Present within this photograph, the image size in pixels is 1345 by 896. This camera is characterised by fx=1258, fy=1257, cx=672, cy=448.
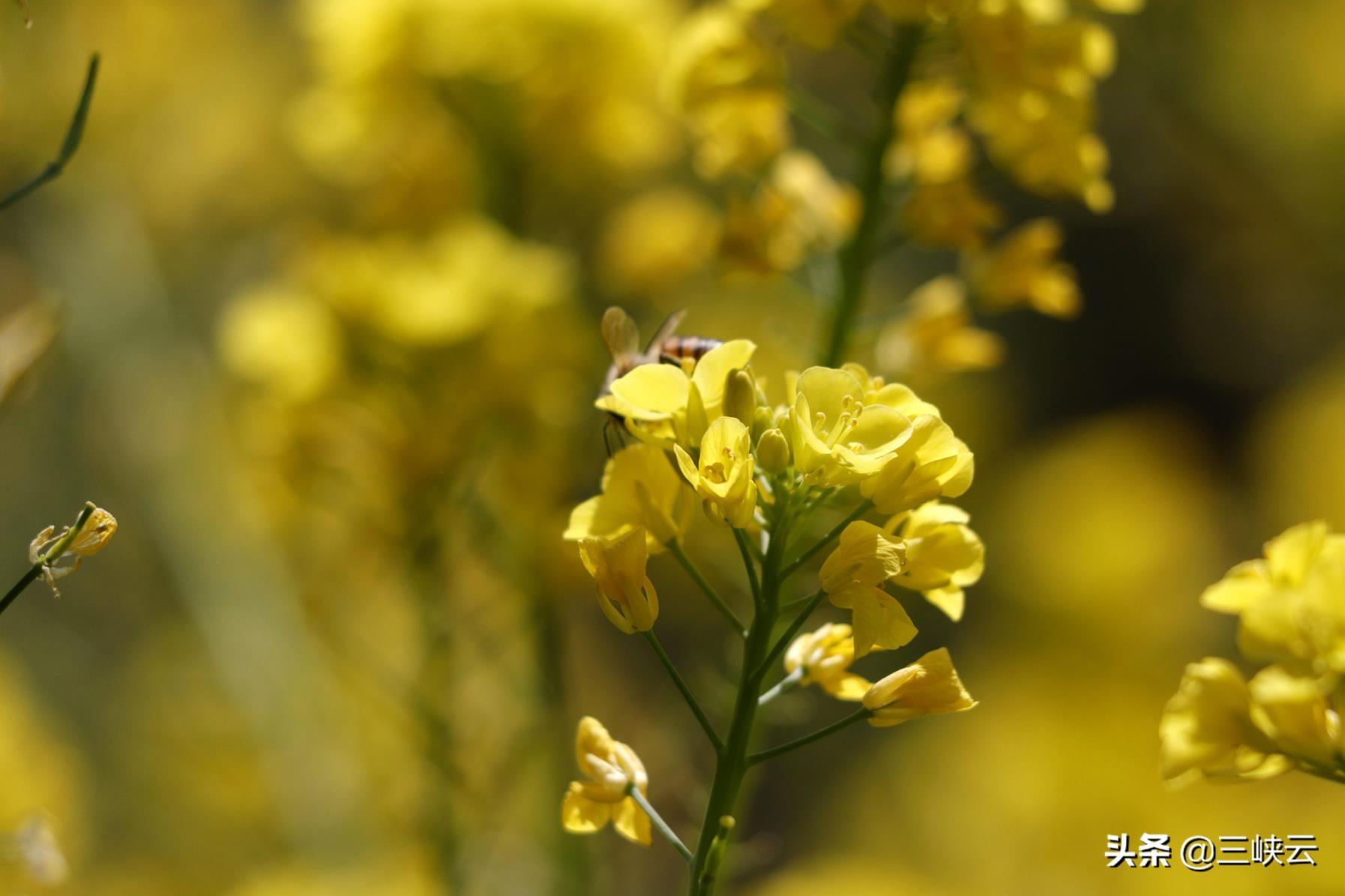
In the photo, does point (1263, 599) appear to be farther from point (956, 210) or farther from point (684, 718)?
point (684, 718)

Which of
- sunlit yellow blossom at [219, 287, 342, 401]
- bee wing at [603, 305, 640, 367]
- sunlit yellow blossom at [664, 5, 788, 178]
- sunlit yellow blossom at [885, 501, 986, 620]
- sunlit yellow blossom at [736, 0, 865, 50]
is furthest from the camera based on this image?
sunlit yellow blossom at [219, 287, 342, 401]

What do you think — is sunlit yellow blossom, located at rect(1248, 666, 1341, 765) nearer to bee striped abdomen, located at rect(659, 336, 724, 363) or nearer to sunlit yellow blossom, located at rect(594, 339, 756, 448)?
sunlit yellow blossom, located at rect(594, 339, 756, 448)

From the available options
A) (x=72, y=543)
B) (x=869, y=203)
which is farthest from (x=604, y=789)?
Result: (x=869, y=203)

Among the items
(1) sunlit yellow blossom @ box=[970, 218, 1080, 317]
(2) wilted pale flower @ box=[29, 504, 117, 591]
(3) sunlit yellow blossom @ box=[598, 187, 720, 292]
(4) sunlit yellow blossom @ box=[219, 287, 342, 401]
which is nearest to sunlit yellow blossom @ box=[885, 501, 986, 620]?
(2) wilted pale flower @ box=[29, 504, 117, 591]

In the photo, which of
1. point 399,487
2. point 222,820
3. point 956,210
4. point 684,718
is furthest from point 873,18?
point 222,820

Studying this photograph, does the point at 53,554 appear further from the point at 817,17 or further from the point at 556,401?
the point at 556,401
